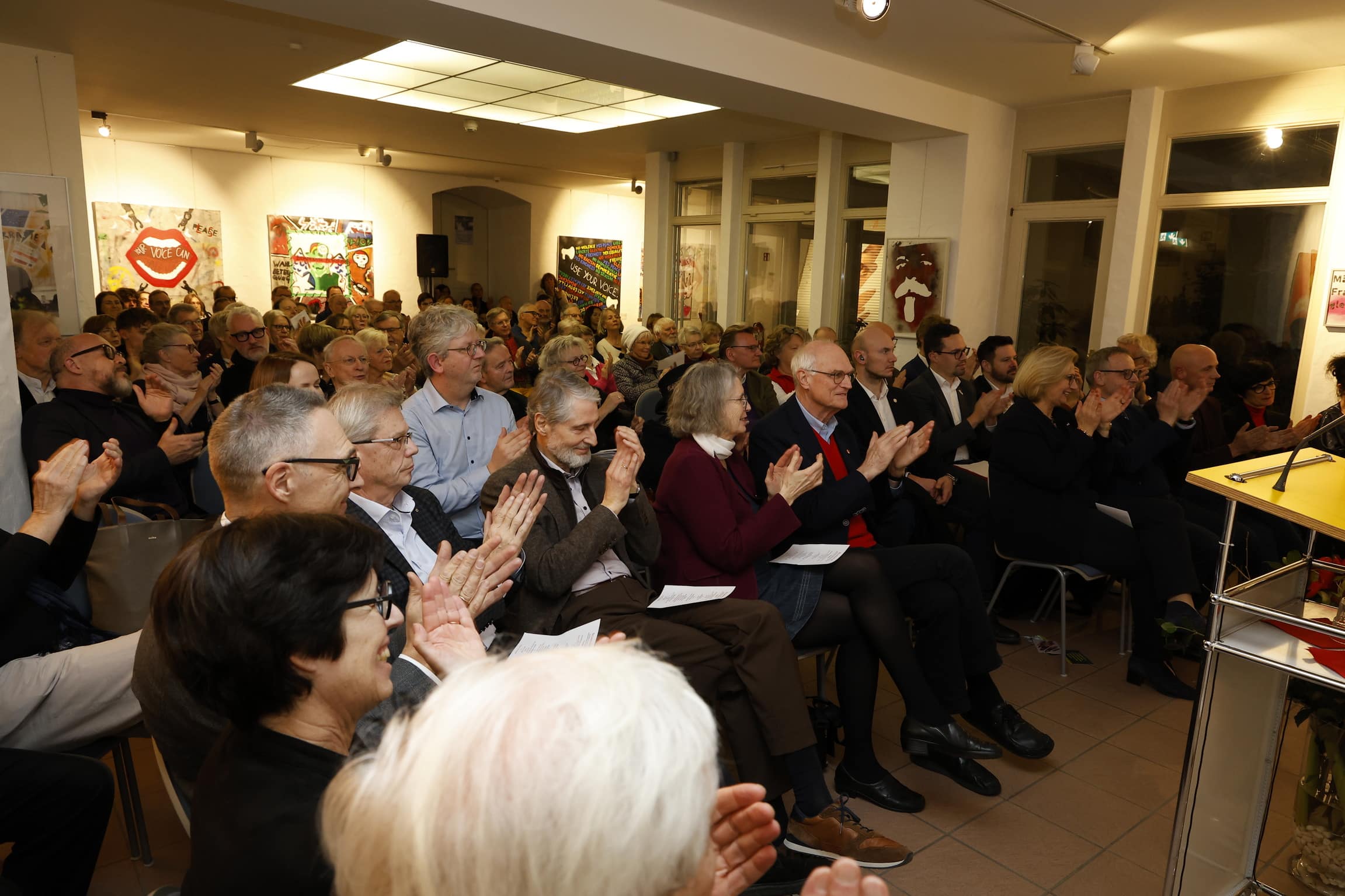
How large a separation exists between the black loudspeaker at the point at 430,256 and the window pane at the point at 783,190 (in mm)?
6455

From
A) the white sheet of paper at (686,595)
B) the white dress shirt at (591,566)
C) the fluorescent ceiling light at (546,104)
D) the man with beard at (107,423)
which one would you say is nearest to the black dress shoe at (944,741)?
the white sheet of paper at (686,595)

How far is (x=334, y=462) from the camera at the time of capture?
194 cm

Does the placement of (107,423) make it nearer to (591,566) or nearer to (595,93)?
(591,566)

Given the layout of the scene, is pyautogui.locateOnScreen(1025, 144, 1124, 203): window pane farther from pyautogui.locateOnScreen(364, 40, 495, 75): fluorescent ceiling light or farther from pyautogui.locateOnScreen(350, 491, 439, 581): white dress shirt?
pyautogui.locateOnScreen(350, 491, 439, 581): white dress shirt

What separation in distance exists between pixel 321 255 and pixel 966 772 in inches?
492

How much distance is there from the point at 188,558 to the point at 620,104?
737cm

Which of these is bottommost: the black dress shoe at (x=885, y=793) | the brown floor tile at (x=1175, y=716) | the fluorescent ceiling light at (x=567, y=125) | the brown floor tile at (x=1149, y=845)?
the brown floor tile at (x=1175, y=716)

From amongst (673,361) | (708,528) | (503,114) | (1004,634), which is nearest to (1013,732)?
(1004,634)

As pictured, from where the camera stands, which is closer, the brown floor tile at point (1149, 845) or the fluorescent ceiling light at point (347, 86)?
the brown floor tile at point (1149, 845)

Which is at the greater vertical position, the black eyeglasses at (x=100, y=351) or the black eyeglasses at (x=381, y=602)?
the black eyeglasses at (x=100, y=351)

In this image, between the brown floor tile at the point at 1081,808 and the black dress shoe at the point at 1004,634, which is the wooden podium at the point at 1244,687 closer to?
the brown floor tile at the point at 1081,808

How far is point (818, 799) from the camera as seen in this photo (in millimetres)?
Answer: 2426

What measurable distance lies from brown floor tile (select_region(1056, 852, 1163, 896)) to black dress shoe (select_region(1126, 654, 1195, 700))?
1346 millimetres

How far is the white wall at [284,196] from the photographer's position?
11.2 m
